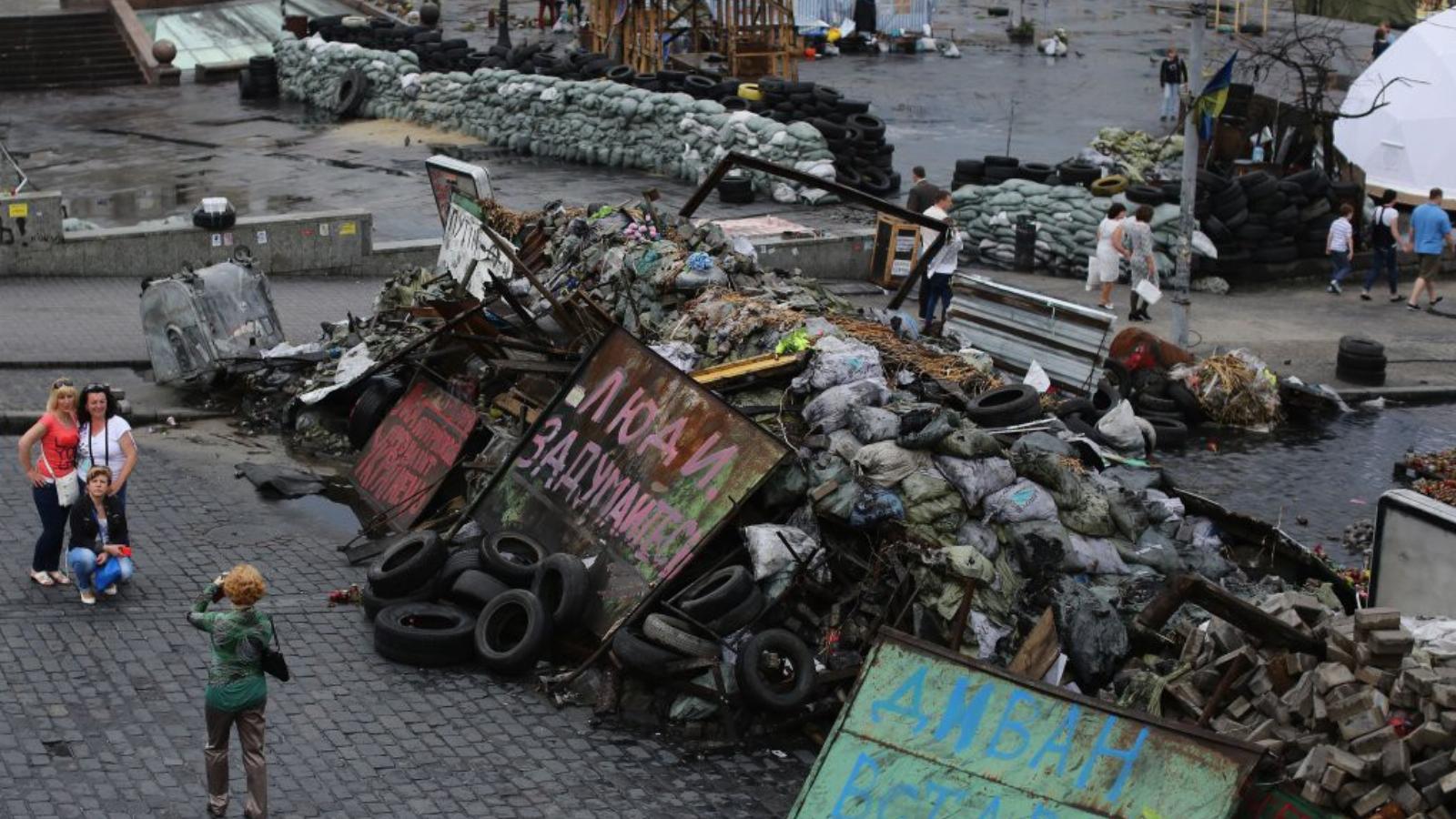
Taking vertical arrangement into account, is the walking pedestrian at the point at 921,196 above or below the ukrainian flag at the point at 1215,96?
below

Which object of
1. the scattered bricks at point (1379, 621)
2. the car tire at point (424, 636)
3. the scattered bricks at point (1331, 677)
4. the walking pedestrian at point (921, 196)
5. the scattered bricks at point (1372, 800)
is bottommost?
the car tire at point (424, 636)

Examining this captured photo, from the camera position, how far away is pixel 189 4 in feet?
144

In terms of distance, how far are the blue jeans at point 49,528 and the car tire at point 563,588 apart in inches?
126

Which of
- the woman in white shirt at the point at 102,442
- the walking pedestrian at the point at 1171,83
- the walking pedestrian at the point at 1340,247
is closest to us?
the woman in white shirt at the point at 102,442

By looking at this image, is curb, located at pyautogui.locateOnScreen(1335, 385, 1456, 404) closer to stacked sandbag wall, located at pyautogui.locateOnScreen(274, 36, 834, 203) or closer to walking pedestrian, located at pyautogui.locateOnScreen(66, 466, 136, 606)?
stacked sandbag wall, located at pyautogui.locateOnScreen(274, 36, 834, 203)

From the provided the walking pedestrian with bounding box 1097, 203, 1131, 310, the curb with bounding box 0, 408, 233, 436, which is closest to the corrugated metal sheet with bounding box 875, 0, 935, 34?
the walking pedestrian with bounding box 1097, 203, 1131, 310

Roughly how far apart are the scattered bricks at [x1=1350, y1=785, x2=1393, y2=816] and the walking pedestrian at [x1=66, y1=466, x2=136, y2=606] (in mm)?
7905

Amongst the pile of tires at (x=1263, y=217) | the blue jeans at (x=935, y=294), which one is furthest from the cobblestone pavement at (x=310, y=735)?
the pile of tires at (x=1263, y=217)

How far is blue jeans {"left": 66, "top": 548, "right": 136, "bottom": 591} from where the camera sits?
11.6 meters

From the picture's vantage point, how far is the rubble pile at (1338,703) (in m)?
8.23

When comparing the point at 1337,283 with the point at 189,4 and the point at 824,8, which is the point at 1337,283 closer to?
the point at 824,8

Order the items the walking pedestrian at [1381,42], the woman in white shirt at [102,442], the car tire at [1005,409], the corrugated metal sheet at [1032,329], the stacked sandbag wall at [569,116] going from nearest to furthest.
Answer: the woman in white shirt at [102,442], the car tire at [1005,409], the corrugated metal sheet at [1032,329], the stacked sandbag wall at [569,116], the walking pedestrian at [1381,42]

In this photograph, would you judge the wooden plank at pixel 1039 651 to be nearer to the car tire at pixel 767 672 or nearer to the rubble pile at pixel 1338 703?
the rubble pile at pixel 1338 703

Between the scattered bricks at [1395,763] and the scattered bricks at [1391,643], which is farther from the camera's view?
the scattered bricks at [1391,643]
